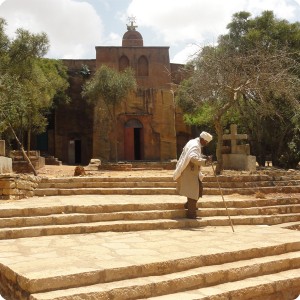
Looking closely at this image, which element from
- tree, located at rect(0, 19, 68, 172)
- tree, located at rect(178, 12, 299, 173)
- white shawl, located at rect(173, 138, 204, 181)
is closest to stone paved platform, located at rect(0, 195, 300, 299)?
white shawl, located at rect(173, 138, 204, 181)

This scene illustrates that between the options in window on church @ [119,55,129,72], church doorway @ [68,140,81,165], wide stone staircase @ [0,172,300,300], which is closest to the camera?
wide stone staircase @ [0,172,300,300]

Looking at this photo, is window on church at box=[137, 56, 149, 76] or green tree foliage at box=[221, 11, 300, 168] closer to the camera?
green tree foliage at box=[221, 11, 300, 168]

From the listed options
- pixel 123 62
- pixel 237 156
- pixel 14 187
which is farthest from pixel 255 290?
pixel 123 62

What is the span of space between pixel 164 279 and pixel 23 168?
16104mm

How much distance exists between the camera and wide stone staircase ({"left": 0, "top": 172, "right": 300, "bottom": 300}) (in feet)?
14.0

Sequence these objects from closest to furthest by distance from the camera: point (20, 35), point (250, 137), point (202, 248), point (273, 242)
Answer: point (202, 248) < point (273, 242) < point (20, 35) < point (250, 137)

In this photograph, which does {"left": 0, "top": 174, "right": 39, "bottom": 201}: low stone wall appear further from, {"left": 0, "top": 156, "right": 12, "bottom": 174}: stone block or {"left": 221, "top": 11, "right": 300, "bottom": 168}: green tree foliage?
{"left": 221, "top": 11, "right": 300, "bottom": 168}: green tree foliage

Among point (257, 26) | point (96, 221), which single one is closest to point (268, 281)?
point (96, 221)

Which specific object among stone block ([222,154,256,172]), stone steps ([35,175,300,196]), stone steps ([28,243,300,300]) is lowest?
stone steps ([28,243,300,300])

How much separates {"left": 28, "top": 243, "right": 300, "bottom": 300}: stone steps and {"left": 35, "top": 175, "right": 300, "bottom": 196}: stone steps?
4.92 m

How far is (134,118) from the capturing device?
94.2 feet

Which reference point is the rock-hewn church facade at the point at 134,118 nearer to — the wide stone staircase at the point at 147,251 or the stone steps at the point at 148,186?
the stone steps at the point at 148,186

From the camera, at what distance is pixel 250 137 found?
21578 mm

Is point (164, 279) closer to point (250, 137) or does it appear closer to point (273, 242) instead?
point (273, 242)
